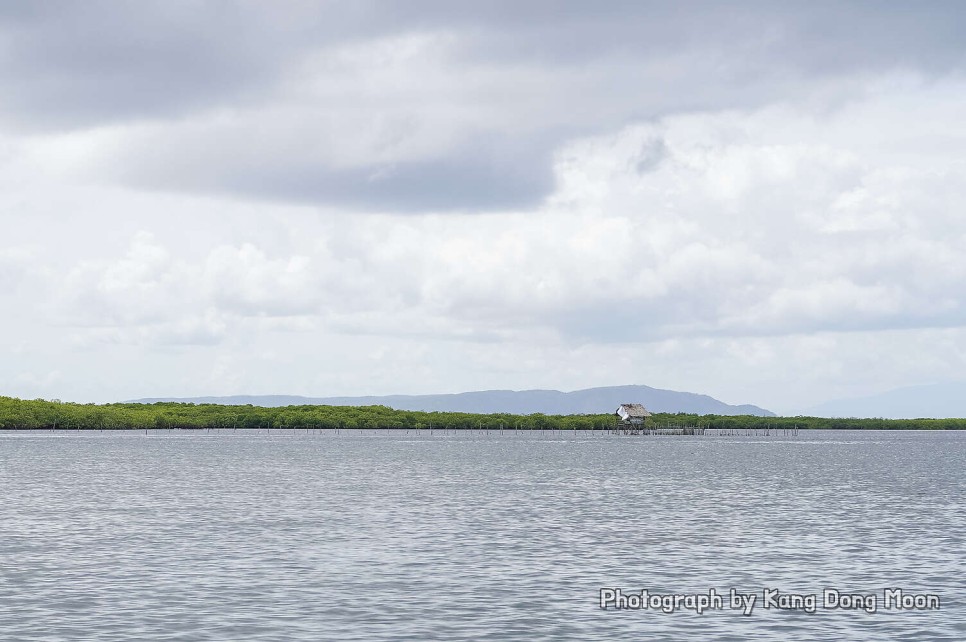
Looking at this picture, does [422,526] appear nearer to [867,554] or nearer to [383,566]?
[383,566]

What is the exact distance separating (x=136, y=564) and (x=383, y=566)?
895 centimetres

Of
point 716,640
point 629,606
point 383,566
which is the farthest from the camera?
point 383,566

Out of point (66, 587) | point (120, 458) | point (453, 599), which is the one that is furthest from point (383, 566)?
point (120, 458)

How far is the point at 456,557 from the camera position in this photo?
40.9 m

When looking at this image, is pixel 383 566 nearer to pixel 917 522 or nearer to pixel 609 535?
pixel 609 535

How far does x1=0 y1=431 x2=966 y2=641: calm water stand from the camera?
28797 millimetres

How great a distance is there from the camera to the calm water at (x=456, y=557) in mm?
28797

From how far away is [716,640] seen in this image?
2709cm

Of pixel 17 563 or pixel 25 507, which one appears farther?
pixel 25 507

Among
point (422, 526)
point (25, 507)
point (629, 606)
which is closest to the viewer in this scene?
point (629, 606)

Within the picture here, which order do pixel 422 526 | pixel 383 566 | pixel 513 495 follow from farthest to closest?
pixel 513 495 → pixel 422 526 → pixel 383 566

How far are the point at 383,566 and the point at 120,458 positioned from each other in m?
103

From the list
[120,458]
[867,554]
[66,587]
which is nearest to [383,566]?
[66,587]

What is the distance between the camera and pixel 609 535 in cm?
4784
